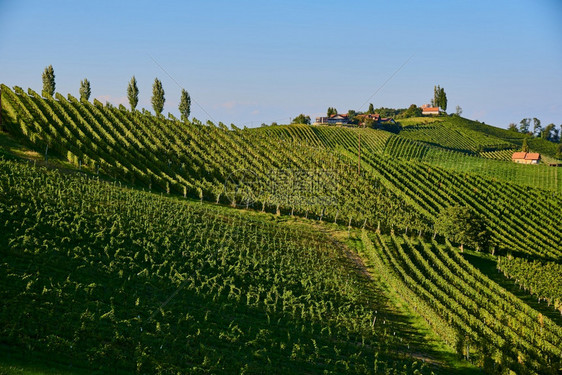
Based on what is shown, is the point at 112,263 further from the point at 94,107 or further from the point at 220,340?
the point at 94,107

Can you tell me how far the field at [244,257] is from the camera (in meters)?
25.9

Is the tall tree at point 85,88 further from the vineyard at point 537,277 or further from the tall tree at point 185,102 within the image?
the vineyard at point 537,277

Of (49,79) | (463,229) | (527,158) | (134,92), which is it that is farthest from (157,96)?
(527,158)

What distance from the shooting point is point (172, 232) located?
4475 centimetres

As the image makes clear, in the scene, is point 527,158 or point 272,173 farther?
point 527,158

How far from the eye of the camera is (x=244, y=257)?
4403 cm

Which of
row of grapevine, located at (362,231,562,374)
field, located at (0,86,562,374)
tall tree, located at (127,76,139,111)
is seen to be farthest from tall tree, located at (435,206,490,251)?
tall tree, located at (127,76,139,111)

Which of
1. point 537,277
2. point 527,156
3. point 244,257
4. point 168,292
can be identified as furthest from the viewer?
point 527,156

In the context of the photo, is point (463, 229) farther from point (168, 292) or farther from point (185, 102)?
point (185, 102)

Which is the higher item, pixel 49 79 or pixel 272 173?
pixel 49 79

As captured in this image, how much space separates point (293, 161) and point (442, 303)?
48.7 meters

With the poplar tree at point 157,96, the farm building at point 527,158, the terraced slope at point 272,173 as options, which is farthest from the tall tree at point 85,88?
the farm building at point 527,158

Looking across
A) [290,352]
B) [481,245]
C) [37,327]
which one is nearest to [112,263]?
[37,327]

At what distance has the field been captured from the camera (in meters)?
25.9
